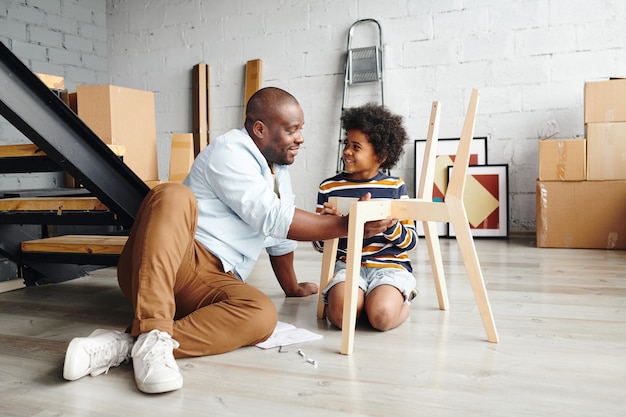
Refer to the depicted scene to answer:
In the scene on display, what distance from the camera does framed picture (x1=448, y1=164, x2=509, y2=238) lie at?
12.4ft

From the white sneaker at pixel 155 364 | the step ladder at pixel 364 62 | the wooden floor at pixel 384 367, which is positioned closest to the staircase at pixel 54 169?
the wooden floor at pixel 384 367

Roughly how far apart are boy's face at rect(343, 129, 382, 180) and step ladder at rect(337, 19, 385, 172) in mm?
2253

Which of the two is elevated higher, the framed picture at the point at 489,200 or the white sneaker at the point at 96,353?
the framed picture at the point at 489,200

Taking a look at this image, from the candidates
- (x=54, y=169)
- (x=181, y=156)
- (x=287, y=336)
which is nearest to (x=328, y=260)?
(x=287, y=336)

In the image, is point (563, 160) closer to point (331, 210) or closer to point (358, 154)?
point (358, 154)

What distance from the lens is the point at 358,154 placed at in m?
1.79

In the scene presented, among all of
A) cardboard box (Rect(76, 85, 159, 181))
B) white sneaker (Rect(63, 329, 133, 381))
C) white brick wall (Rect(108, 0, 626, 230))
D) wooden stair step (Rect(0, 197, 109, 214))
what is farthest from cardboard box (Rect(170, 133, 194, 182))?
white sneaker (Rect(63, 329, 133, 381))

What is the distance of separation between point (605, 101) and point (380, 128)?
2106 mm

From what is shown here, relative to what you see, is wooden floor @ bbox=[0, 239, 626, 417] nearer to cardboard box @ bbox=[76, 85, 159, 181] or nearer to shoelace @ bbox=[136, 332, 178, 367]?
shoelace @ bbox=[136, 332, 178, 367]

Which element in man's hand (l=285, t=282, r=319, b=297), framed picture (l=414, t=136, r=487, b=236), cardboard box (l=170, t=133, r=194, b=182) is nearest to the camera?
man's hand (l=285, t=282, r=319, b=297)

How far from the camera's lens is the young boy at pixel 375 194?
Result: 68.1 inches

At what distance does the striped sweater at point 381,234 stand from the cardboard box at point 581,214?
1856 millimetres

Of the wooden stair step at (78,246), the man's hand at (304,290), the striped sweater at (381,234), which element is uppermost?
the striped sweater at (381,234)

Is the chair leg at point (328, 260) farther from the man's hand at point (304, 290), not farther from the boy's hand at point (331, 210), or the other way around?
the man's hand at point (304, 290)
